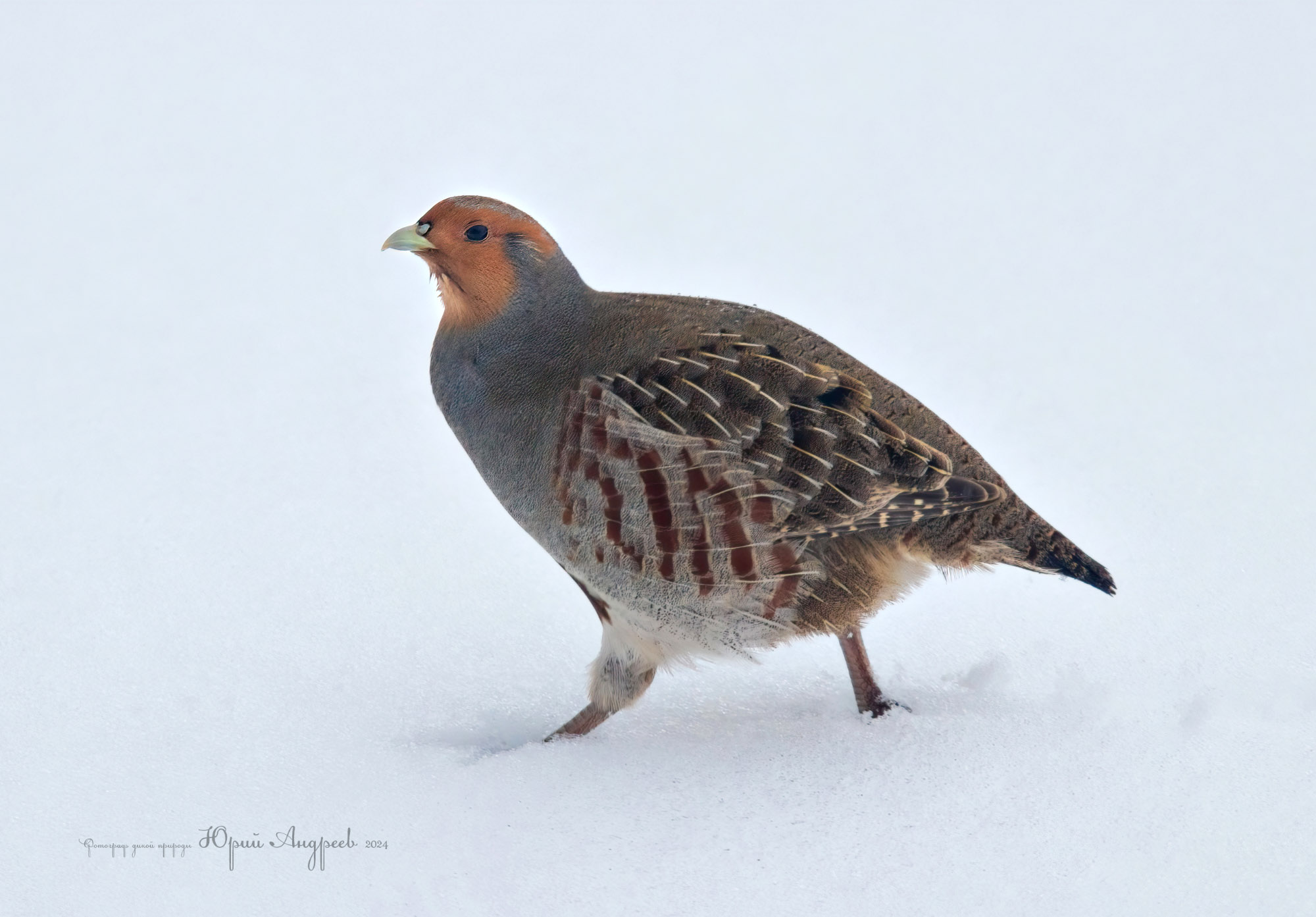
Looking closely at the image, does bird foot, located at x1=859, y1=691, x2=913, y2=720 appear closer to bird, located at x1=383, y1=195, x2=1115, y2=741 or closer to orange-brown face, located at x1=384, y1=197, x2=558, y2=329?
bird, located at x1=383, y1=195, x2=1115, y2=741

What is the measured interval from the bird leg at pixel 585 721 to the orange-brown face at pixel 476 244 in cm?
113

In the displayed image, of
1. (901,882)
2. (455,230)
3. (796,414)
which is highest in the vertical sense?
(455,230)

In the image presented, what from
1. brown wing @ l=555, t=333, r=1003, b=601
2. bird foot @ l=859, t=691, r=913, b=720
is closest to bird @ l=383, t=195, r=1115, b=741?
brown wing @ l=555, t=333, r=1003, b=601

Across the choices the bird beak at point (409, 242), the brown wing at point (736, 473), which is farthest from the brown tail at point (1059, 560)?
the bird beak at point (409, 242)

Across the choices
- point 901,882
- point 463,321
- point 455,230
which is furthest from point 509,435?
point 901,882

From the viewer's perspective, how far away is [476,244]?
11.2 feet

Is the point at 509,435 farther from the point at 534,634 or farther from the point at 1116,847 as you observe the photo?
the point at 1116,847

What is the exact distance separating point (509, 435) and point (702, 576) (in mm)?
632

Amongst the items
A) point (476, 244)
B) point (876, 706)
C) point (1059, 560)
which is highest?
point (476, 244)

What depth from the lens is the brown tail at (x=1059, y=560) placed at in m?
3.32

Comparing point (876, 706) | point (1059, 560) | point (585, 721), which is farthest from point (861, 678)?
point (585, 721)

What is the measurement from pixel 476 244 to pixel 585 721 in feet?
4.46

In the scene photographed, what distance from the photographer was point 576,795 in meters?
3.26

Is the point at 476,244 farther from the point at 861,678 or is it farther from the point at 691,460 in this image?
the point at 861,678
